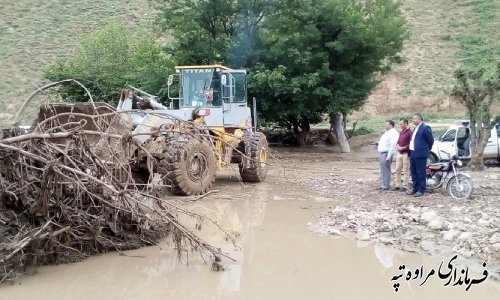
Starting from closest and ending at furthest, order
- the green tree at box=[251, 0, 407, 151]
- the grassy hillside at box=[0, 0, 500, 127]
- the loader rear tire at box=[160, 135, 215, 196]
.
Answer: the loader rear tire at box=[160, 135, 215, 196] < the green tree at box=[251, 0, 407, 151] < the grassy hillside at box=[0, 0, 500, 127]

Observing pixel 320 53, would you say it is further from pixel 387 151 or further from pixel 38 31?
pixel 38 31

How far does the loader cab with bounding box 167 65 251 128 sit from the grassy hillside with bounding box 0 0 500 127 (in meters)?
21.9

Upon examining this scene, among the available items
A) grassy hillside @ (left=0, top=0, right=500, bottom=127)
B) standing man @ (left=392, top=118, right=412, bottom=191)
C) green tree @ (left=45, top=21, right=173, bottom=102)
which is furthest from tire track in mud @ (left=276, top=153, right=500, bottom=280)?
grassy hillside @ (left=0, top=0, right=500, bottom=127)

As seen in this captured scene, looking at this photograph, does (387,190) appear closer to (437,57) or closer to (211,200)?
(211,200)

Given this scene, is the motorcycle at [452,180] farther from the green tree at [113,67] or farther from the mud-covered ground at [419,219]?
the green tree at [113,67]

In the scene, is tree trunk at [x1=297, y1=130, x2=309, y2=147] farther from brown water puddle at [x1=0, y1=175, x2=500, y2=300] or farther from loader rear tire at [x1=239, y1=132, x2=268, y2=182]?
brown water puddle at [x1=0, y1=175, x2=500, y2=300]

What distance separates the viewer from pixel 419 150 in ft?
33.3

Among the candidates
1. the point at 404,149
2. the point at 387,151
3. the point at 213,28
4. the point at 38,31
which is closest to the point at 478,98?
the point at 387,151

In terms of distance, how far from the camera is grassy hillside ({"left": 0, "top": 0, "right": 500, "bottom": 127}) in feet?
115

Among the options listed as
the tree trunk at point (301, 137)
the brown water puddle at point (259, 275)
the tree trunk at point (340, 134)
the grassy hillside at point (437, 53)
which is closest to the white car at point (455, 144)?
the tree trunk at point (340, 134)

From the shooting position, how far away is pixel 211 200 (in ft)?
35.6

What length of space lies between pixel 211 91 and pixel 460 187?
5697 mm

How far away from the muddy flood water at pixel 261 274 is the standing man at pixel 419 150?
124 inches

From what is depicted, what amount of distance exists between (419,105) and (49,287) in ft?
115
